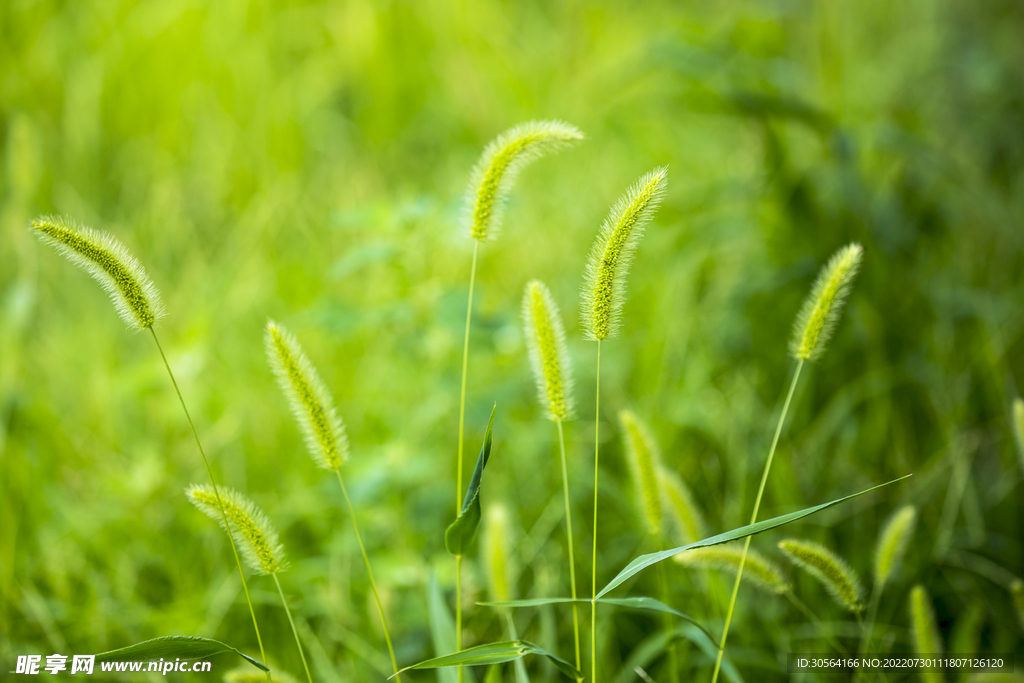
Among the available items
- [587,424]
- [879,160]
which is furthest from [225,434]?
[879,160]

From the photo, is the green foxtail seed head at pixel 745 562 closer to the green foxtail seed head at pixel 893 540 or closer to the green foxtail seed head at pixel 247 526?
the green foxtail seed head at pixel 893 540

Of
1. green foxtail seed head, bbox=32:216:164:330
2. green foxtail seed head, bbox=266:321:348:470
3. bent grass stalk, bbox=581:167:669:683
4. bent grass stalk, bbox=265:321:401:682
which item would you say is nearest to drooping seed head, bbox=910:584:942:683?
bent grass stalk, bbox=581:167:669:683

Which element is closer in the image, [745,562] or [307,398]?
[307,398]

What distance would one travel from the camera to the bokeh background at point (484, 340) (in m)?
1.62

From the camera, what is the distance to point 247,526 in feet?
2.94

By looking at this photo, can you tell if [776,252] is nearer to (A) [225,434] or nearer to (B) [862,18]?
(A) [225,434]

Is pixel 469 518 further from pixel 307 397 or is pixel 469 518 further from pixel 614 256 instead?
pixel 614 256

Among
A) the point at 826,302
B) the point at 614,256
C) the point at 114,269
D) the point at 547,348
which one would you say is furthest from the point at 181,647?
the point at 826,302

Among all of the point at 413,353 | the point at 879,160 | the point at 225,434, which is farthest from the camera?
the point at 879,160

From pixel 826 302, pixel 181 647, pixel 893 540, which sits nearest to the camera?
pixel 181 647

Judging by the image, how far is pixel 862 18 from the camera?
4.40m

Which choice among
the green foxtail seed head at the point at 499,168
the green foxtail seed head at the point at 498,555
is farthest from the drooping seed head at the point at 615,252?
the green foxtail seed head at the point at 498,555

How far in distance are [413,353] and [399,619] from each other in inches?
27.2

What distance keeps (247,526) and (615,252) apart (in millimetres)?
611
